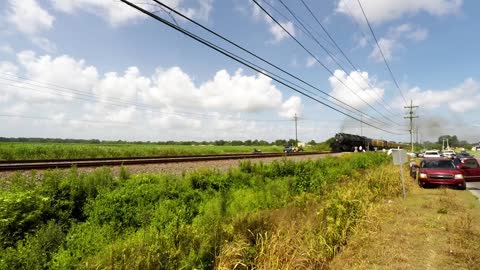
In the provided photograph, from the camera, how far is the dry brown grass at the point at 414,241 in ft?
23.9

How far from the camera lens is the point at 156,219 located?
383 inches

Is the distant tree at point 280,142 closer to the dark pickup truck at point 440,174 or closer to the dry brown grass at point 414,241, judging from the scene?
the dark pickup truck at point 440,174

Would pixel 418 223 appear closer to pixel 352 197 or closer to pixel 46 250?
pixel 352 197

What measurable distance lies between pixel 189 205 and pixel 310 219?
451cm

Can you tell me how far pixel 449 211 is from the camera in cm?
1208

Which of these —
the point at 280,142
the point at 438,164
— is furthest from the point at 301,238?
the point at 280,142

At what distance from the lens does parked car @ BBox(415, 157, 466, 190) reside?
18406 mm

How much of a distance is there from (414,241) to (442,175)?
12.3 meters

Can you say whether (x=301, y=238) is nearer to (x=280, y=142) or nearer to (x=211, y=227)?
(x=211, y=227)

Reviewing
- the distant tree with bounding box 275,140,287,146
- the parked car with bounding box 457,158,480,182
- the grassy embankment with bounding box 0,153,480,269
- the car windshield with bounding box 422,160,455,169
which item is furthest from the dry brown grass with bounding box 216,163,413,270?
the distant tree with bounding box 275,140,287,146

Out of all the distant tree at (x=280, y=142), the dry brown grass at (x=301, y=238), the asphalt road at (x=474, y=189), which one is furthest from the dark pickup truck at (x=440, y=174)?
the distant tree at (x=280, y=142)

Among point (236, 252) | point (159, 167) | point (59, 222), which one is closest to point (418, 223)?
point (236, 252)

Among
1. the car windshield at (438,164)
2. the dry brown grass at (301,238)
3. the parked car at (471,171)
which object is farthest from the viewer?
the parked car at (471,171)

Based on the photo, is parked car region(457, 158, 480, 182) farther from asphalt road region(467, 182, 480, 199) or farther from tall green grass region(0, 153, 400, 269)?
tall green grass region(0, 153, 400, 269)
